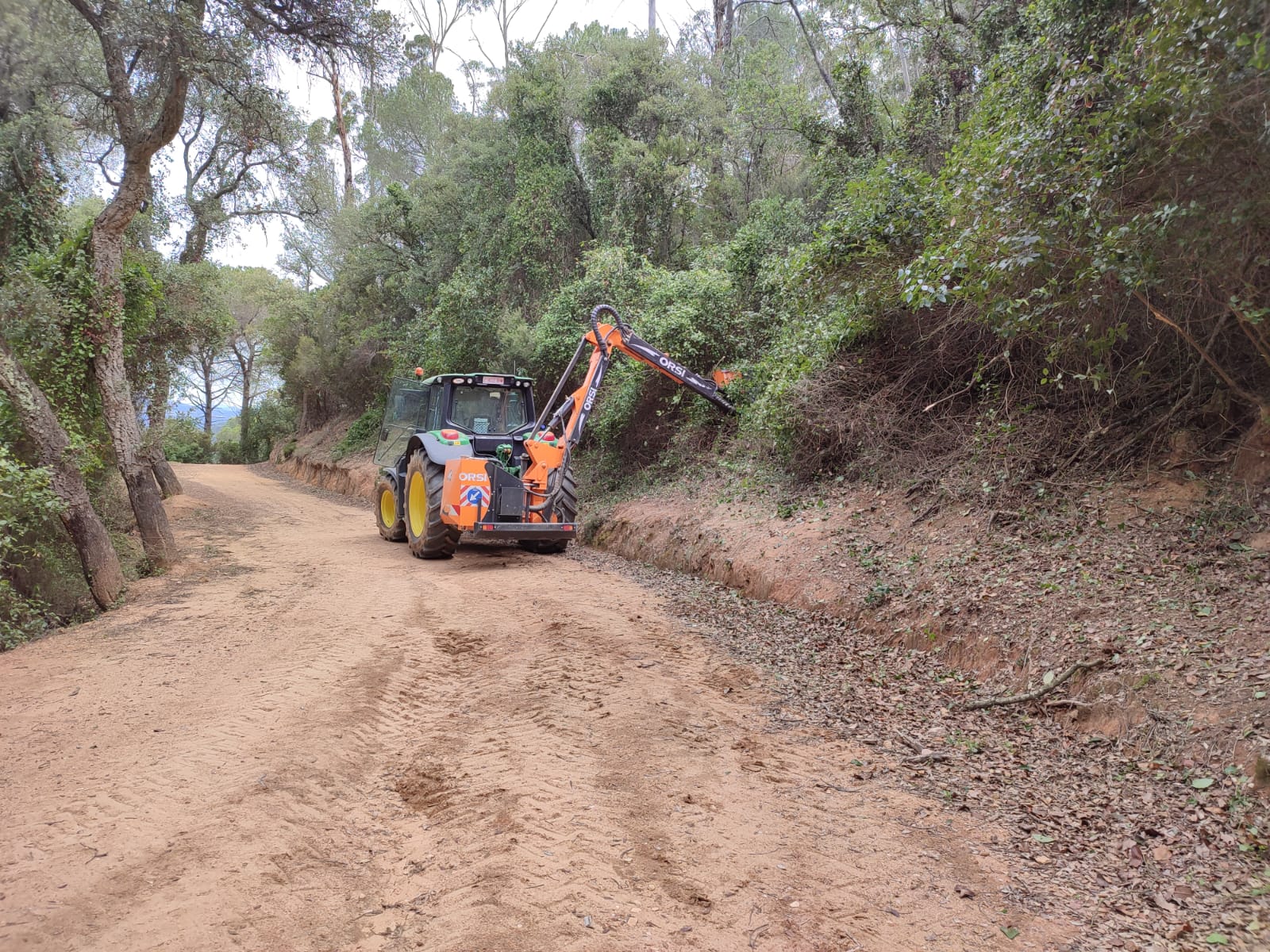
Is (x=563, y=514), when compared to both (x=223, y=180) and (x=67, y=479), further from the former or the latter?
(x=223, y=180)

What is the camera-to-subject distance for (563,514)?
9.95 metres

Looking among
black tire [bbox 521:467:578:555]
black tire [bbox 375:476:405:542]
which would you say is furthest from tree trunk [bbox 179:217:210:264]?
black tire [bbox 521:467:578:555]

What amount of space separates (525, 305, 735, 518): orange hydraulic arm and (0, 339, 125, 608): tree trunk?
14.8 ft

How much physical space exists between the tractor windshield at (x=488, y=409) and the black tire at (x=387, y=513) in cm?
162

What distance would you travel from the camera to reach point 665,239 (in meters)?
17.0

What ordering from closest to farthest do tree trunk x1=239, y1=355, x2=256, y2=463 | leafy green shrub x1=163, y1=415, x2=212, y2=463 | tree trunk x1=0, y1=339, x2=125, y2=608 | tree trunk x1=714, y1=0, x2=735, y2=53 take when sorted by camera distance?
tree trunk x1=0, y1=339, x2=125, y2=608 → tree trunk x1=714, y1=0, x2=735, y2=53 → leafy green shrub x1=163, y1=415, x2=212, y2=463 → tree trunk x1=239, y1=355, x2=256, y2=463

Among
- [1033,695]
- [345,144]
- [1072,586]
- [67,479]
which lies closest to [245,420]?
[345,144]

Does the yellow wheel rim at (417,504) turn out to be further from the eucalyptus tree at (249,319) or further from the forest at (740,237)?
the eucalyptus tree at (249,319)

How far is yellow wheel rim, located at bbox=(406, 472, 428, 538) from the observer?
10172mm

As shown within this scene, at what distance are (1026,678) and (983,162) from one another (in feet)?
13.2

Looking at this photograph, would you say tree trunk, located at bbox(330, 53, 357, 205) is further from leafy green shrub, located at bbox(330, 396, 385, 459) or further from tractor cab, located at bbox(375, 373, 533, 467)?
tractor cab, located at bbox(375, 373, 533, 467)

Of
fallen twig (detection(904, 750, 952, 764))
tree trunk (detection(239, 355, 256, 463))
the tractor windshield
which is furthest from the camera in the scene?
tree trunk (detection(239, 355, 256, 463))

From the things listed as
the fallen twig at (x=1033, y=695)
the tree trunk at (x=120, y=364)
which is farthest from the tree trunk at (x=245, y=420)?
Answer: the fallen twig at (x=1033, y=695)

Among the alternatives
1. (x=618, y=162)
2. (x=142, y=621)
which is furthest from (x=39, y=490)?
(x=618, y=162)
